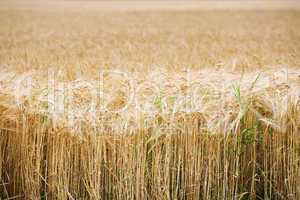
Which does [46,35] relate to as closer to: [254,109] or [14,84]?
[14,84]

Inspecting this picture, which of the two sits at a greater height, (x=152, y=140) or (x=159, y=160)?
(x=152, y=140)

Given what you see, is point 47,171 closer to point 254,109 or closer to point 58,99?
point 58,99

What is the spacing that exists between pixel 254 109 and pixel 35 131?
1295 millimetres

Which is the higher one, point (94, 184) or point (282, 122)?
point (282, 122)

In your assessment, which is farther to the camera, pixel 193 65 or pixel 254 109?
pixel 193 65

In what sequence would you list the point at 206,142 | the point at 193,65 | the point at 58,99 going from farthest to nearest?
1. the point at 193,65
2. the point at 58,99
3. the point at 206,142

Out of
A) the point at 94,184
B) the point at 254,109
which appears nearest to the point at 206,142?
the point at 254,109

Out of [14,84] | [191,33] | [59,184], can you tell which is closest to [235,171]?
[59,184]

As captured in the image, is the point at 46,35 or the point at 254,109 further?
the point at 46,35

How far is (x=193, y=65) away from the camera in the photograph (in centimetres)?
446

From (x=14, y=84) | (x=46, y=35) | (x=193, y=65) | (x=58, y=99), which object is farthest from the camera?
(x=46, y=35)

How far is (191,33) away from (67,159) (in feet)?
21.4

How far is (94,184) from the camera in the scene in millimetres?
2605

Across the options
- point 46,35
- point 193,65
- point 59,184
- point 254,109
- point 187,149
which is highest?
point 46,35
